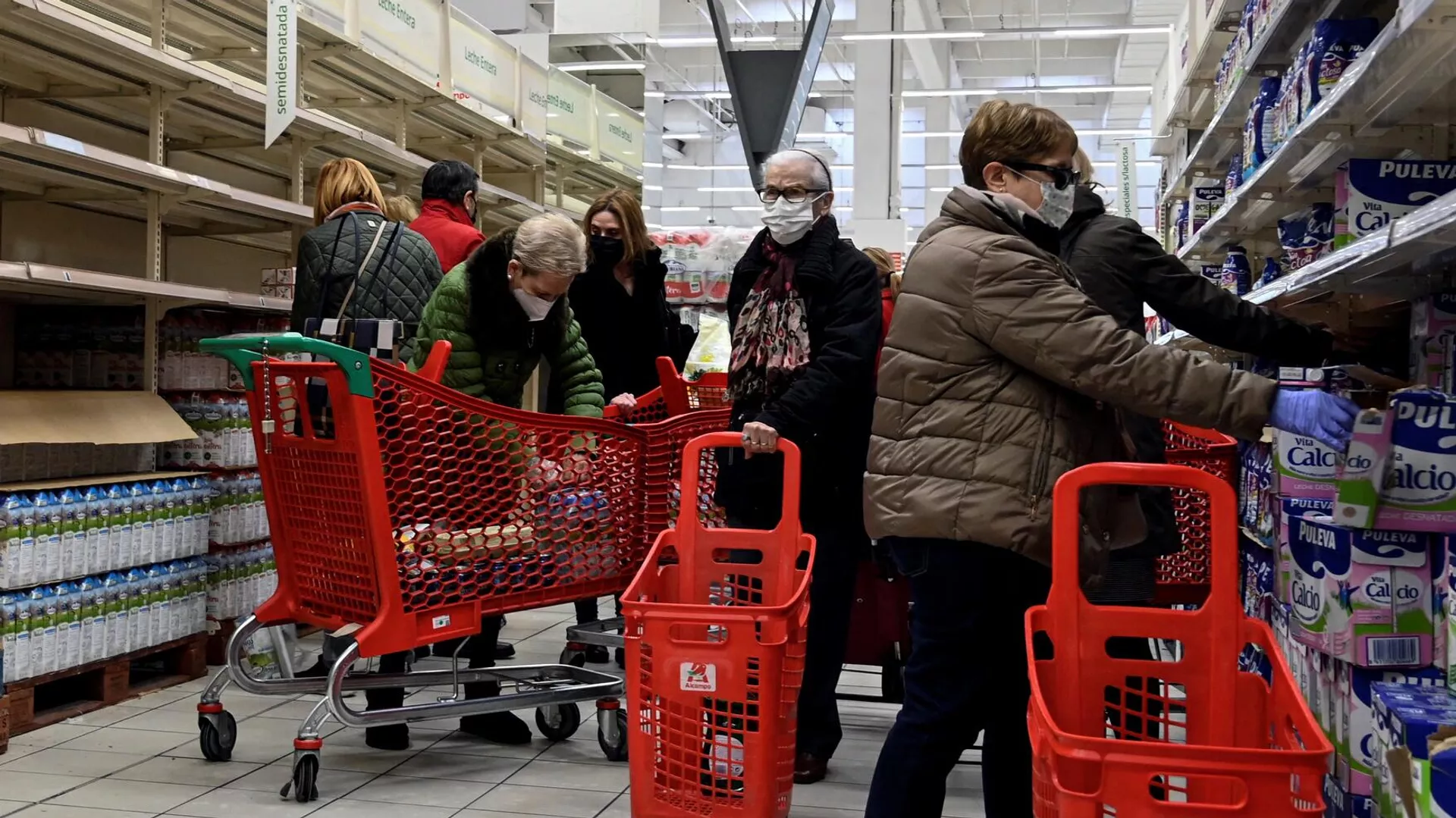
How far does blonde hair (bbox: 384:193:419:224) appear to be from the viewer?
4898 millimetres

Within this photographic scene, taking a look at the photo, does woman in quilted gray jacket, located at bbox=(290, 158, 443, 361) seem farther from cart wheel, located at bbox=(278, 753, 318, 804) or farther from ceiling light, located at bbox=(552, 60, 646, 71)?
ceiling light, located at bbox=(552, 60, 646, 71)

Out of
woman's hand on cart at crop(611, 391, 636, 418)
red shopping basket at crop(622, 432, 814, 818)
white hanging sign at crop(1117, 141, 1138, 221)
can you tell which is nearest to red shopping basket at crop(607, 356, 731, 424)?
woman's hand on cart at crop(611, 391, 636, 418)

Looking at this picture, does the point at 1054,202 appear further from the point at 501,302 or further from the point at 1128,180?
the point at 1128,180

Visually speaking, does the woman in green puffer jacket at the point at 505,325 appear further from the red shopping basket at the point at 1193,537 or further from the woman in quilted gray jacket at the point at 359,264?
the red shopping basket at the point at 1193,537

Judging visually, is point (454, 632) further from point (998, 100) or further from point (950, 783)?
point (998, 100)

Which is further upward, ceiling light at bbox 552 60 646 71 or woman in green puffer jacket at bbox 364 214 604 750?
ceiling light at bbox 552 60 646 71

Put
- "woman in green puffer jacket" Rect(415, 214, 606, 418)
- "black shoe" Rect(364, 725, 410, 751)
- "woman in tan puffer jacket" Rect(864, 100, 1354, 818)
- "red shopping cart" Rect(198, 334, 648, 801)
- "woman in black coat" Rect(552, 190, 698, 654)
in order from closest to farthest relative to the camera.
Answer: "woman in tan puffer jacket" Rect(864, 100, 1354, 818) → "red shopping cart" Rect(198, 334, 648, 801) → "woman in green puffer jacket" Rect(415, 214, 606, 418) → "black shoe" Rect(364, 725, 410, 751) → "woman in black coat" Rect(552, 190, 698, 654)

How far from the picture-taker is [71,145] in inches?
150

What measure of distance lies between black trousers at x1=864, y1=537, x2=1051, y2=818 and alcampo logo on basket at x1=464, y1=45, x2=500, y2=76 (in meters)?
5.17

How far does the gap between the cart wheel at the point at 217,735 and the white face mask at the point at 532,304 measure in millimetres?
1319

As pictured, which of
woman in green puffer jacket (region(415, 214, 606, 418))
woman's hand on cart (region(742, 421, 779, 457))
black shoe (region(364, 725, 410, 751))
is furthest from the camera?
black shoe (region(364, 725, 410, 751))

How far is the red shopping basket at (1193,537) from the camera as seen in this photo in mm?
3277

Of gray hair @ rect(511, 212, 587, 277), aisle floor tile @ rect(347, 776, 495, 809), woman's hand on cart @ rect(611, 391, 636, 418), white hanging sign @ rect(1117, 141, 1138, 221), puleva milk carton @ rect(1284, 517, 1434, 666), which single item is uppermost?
white hanging sign @ rect(1117, 141, 1138, 221)

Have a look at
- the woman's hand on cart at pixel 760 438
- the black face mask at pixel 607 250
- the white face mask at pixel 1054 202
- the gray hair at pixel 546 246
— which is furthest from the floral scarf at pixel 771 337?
the black face mask at pixel 607 250
